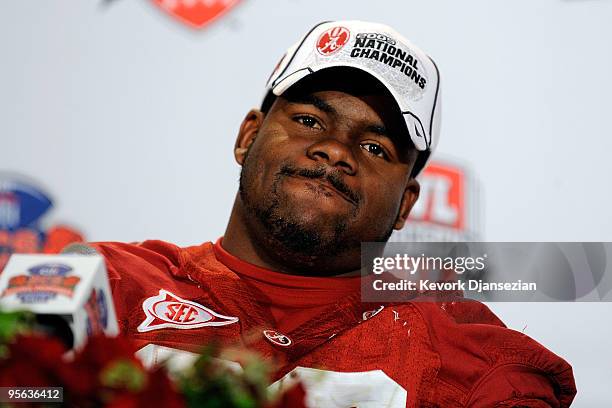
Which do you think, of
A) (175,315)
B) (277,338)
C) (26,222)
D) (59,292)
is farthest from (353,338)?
(26,222)

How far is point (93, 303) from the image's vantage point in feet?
1.67

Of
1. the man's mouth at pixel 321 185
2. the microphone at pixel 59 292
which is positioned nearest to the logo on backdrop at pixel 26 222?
the man's mouth at pixel 321 185

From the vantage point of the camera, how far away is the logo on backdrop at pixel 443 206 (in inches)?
55.6

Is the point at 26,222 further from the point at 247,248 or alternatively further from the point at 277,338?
the point at 277,338

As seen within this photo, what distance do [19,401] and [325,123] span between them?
689mm

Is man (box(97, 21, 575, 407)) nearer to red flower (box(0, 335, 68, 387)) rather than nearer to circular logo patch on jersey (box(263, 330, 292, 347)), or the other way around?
circular logo patch on jersey (box(263, 330, 292, 347))

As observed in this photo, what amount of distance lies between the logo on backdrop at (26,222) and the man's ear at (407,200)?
0.62 meters

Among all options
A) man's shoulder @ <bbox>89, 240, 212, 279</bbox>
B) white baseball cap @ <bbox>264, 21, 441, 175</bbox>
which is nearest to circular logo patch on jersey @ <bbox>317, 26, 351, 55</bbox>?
white baseball cap @ <bbox>264, 21, 441, 175</bbox>

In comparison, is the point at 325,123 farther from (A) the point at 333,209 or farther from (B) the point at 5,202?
(B) the point at 5,202

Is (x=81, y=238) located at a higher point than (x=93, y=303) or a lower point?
higher

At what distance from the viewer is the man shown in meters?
0.87

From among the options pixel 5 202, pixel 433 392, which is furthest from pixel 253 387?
pixel 5 202

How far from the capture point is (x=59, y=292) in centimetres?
49

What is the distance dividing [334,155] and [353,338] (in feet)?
0.69
